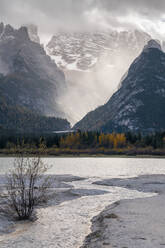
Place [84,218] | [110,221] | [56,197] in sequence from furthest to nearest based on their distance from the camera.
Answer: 1. [56,197]
2. [84,218]
3. [110,221]

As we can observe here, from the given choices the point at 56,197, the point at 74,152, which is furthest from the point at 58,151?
the point at 56,197

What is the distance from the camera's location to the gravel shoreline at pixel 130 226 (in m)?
21.4

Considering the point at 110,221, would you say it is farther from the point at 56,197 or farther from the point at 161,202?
the point at 56,197

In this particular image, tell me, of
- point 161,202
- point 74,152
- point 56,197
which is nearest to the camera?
point 161,202

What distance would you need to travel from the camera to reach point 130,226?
1009 inches

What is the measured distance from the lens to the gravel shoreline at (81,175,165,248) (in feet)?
70.1

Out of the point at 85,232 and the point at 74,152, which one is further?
the point at 74,152

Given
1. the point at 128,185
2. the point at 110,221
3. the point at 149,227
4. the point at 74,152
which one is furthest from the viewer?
the point at 74,152

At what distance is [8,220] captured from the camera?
94.5 ft

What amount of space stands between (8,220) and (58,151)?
168430mm

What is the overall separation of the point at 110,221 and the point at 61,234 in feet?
15.5

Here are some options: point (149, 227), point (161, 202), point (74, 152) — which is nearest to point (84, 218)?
point (149, 227)

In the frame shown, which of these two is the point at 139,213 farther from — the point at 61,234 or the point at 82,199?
the point at 82,199

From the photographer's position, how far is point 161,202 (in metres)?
36.9
